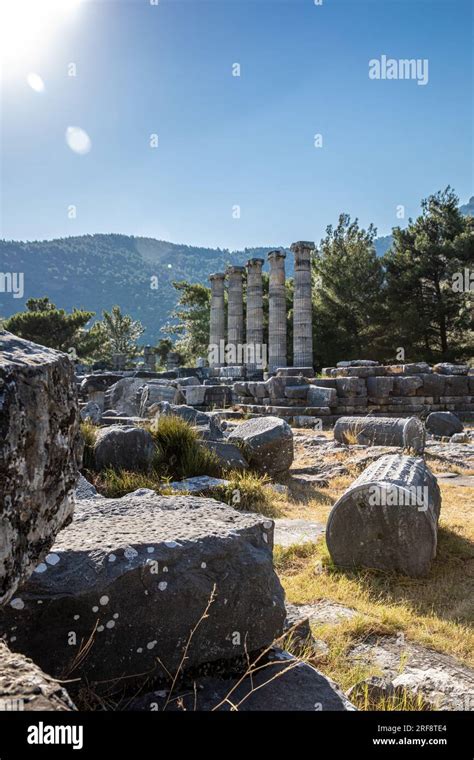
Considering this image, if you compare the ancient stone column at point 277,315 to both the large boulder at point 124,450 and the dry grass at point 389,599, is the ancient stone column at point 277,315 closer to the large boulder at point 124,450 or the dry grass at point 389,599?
the large boulder at point 124,450

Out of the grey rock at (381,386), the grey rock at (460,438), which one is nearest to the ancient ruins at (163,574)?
the grey rock at (460,438)

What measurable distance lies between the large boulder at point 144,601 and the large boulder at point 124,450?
4510 mm

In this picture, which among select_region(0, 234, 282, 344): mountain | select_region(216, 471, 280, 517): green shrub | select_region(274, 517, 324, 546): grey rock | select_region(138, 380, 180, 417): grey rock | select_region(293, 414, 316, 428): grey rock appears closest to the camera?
select_region(274, 517, 324, 546): grey rock

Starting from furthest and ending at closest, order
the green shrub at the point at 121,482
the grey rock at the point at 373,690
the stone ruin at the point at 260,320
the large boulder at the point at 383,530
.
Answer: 1. the stone ruin at the point at 260,320
2. the green shrub at the point at 121,482
3. the large boulder at the point at 383,530
4. the grey rock at the point at 373,690

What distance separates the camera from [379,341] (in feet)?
111

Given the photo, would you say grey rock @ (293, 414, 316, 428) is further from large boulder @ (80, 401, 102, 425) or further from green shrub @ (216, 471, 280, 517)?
green shrub @ (216, 471, 280, 517)

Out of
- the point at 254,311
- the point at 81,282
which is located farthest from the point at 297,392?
the point at 81,282

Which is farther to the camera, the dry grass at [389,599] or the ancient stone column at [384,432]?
the ancient stone column at [384,432]

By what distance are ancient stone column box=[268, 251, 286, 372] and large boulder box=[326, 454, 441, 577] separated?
24.0m

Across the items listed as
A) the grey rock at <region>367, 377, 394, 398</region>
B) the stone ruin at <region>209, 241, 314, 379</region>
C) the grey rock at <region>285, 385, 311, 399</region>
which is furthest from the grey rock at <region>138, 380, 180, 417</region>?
the stone ruin at <region>209, 241, 314, 379</region>

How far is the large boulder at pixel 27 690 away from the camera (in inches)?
55.0

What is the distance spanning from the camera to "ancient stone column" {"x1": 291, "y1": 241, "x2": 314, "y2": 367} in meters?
28.0

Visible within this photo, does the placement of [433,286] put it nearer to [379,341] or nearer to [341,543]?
[379,341]
